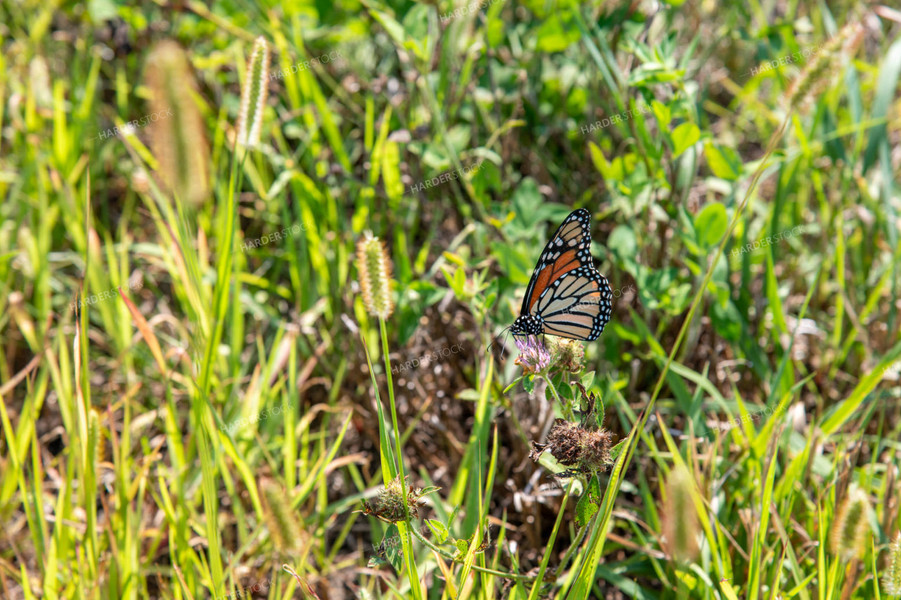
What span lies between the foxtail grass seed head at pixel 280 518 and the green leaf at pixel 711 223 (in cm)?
142


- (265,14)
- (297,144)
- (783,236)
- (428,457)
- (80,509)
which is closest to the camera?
(80,509)

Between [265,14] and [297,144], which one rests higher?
[265,14]

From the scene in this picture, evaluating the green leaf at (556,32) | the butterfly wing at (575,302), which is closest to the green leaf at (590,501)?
the butterfly wing at (575,302)

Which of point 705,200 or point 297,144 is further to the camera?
point 297,144

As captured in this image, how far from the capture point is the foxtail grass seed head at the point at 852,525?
1417mm

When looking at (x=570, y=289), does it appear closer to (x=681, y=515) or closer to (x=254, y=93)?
(x=681, y=515)

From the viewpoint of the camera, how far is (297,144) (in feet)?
10.7

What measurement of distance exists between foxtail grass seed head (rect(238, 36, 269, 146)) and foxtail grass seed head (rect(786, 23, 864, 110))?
4.87 ft

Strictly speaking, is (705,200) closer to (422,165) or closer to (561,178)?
(561,178)

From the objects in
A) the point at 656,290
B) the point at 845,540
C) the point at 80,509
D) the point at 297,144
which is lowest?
the point at 80,509

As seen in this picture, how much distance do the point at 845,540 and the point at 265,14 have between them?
2.77 m

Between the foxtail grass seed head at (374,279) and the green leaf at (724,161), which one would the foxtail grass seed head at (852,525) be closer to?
the foxtail grass seed head at (374,279)

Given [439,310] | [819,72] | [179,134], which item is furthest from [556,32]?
[179,134]

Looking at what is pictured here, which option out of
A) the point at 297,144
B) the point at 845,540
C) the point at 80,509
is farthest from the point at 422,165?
the point at 845,540
